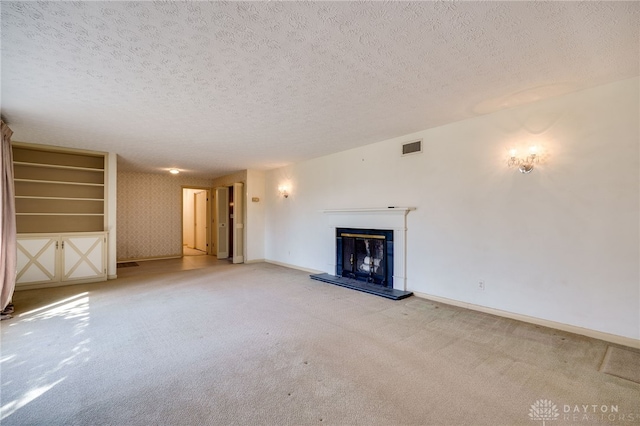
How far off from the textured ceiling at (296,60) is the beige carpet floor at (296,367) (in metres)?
2.58

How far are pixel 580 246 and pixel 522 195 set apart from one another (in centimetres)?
77

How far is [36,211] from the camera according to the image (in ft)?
18.0

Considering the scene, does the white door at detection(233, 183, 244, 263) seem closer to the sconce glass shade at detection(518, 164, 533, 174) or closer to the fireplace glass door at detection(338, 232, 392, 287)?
the fireplace glass door at detection(338, 232, 392, 287)

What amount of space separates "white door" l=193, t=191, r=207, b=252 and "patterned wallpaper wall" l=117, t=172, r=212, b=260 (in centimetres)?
128

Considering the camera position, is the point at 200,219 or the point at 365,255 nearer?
the point at 365,255

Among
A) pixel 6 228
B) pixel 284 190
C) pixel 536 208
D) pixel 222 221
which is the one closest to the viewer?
pixel 536 208

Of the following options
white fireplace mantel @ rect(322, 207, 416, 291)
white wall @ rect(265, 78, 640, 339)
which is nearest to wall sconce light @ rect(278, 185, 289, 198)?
white fireplace mantel @ rect(322, 207, 416, 291)

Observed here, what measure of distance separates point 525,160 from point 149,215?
9.32m

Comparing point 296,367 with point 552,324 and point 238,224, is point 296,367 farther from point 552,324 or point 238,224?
point 238,224

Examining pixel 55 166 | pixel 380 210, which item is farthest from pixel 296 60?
pixel 55 166

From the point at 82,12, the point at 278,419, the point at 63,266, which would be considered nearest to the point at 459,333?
the point at 278,419

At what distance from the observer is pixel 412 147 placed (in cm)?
455

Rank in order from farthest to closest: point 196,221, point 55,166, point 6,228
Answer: point 196,221
point 55,166
point 6,228

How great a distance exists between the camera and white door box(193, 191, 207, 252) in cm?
1054
